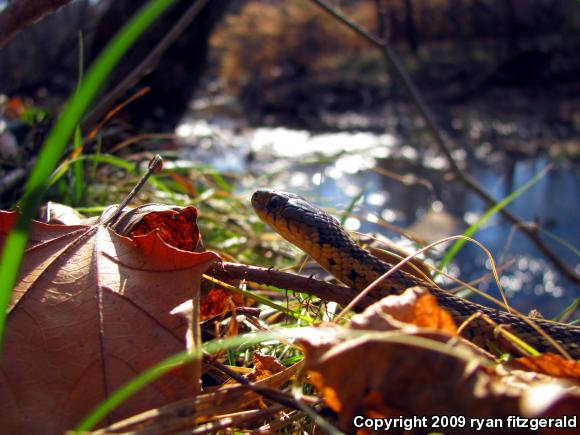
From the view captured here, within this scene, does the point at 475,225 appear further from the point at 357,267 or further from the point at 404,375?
the point at 404,375

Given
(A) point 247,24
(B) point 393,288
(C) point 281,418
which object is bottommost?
(C) point 281,418

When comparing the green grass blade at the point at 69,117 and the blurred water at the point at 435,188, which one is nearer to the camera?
the green grass blade at the point at 69,117

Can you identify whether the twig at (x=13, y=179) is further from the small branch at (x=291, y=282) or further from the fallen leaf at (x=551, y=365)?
the fallen leaf at (x=551, y=365)

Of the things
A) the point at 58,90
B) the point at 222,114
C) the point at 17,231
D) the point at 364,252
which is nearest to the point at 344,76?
the point at 222,114

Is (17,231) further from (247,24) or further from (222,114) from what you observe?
(247,24)

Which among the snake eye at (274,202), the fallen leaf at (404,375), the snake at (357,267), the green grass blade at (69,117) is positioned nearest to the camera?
the green grass blade at (69,117)

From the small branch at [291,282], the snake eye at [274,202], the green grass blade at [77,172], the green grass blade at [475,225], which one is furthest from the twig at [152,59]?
the green grass blade at [475,225]
